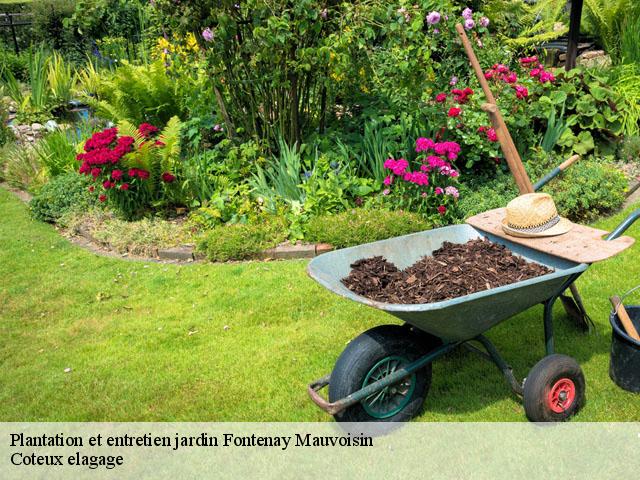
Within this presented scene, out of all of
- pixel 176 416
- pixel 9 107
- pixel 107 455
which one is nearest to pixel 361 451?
pixel 176 416

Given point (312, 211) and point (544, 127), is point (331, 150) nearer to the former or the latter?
point (312, 211)

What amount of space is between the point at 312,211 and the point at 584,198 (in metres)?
2.17

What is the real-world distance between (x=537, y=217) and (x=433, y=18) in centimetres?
220

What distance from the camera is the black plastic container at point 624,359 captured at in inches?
112

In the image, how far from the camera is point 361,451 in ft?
8.84

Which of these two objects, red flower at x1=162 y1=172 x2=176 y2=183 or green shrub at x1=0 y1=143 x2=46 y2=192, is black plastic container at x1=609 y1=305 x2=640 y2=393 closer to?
red flower at x1=162 y1=172 x2=176 y2=183

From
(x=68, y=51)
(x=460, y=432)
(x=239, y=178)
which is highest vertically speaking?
(x=68, y=51)

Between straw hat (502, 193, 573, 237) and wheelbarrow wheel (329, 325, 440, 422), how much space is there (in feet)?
2.32

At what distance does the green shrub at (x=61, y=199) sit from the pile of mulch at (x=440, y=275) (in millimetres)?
3977

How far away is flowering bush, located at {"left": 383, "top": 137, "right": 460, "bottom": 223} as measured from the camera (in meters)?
4.64

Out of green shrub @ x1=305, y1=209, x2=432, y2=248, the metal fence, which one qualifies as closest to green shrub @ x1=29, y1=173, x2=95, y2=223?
green shrub @ x1=305, y1=209, x2=432, y2=248

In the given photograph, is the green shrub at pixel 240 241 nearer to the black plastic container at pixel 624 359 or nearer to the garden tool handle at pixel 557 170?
the garden tool handle at pixel 557 170

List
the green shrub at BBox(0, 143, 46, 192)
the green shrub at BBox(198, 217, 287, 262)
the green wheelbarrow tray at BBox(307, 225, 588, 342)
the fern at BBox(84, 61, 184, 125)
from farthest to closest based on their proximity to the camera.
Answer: the green shrub at BBox(0, 143, 46, 192), the fern at BBox(84, 61, 184, 125), the green shrub at BBox(198, 217, 287, 262), the green wheelbarrow tray at BBox(307, 225, 588, 342)

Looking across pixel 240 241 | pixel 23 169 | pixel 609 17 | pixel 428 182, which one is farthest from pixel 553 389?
pixel 609 17
